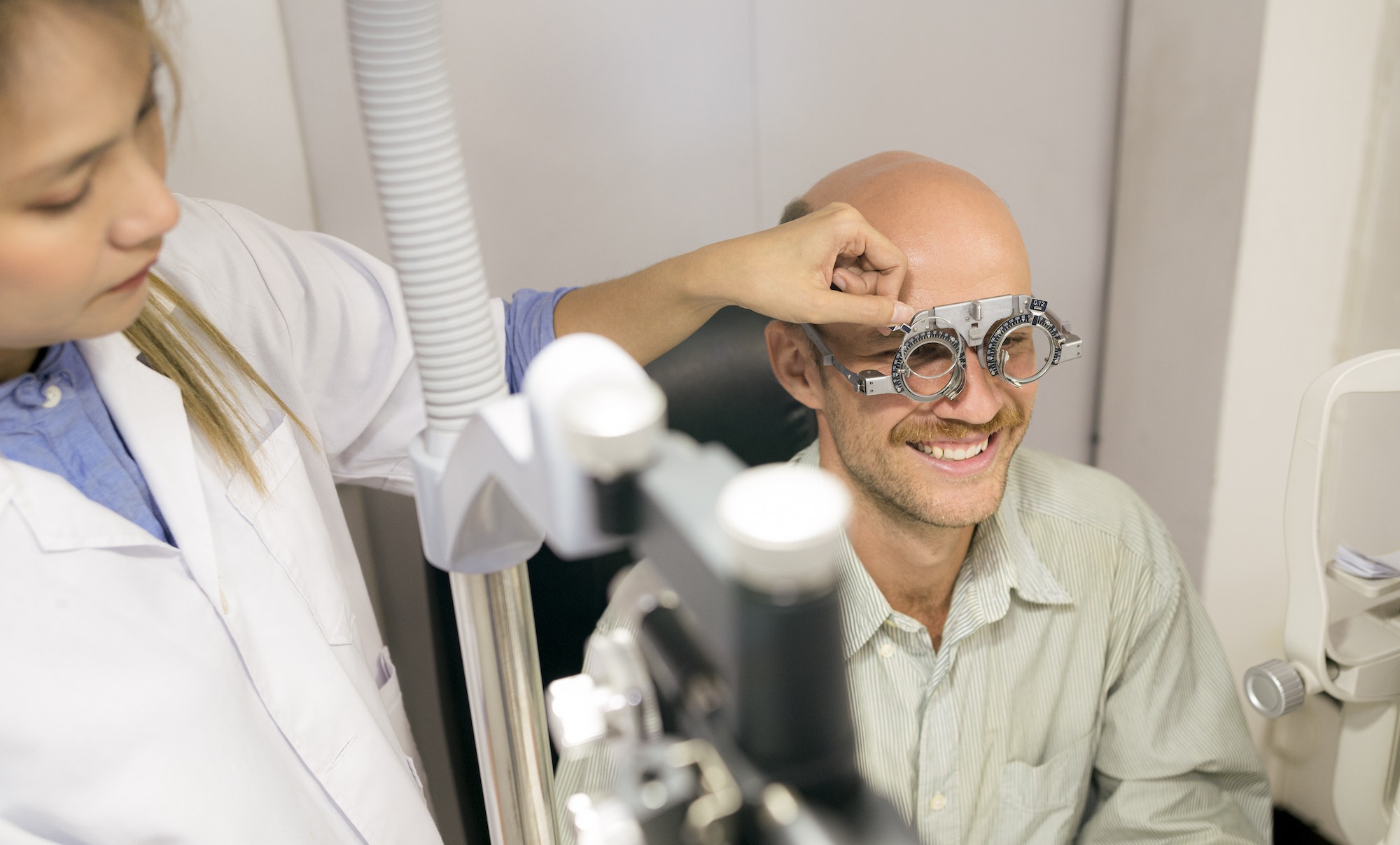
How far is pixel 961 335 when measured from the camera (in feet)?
3.71

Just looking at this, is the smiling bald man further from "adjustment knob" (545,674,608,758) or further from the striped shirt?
"adjustment knob" (545,674,608,758)

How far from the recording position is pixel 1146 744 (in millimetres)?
1318

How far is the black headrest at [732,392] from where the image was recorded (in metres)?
1.48

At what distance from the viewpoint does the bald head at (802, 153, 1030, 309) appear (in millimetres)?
1157

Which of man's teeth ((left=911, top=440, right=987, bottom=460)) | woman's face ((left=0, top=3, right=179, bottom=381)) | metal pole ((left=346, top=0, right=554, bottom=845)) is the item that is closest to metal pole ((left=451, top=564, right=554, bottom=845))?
metal pole ((left=346, top=0, right=554, bottom=845))

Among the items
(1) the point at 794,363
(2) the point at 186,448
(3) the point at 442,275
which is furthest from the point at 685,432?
(3) the point at 442,275

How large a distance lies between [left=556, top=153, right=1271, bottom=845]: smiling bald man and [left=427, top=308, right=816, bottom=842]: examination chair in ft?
0.41

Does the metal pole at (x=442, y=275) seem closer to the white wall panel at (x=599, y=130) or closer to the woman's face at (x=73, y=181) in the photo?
the woman's face at (x=73, y=181)

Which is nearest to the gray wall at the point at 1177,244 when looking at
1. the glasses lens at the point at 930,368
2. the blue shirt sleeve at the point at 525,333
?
the glasses lens at the point at 930,368

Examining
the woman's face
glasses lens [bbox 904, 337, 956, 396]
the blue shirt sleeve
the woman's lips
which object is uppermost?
the woman's face

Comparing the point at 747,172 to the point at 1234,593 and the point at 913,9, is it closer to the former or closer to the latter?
the point at 913,9

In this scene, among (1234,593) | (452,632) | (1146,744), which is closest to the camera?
(1146,744)

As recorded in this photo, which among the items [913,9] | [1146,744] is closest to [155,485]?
[1146,744]

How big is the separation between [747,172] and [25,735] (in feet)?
4.62
